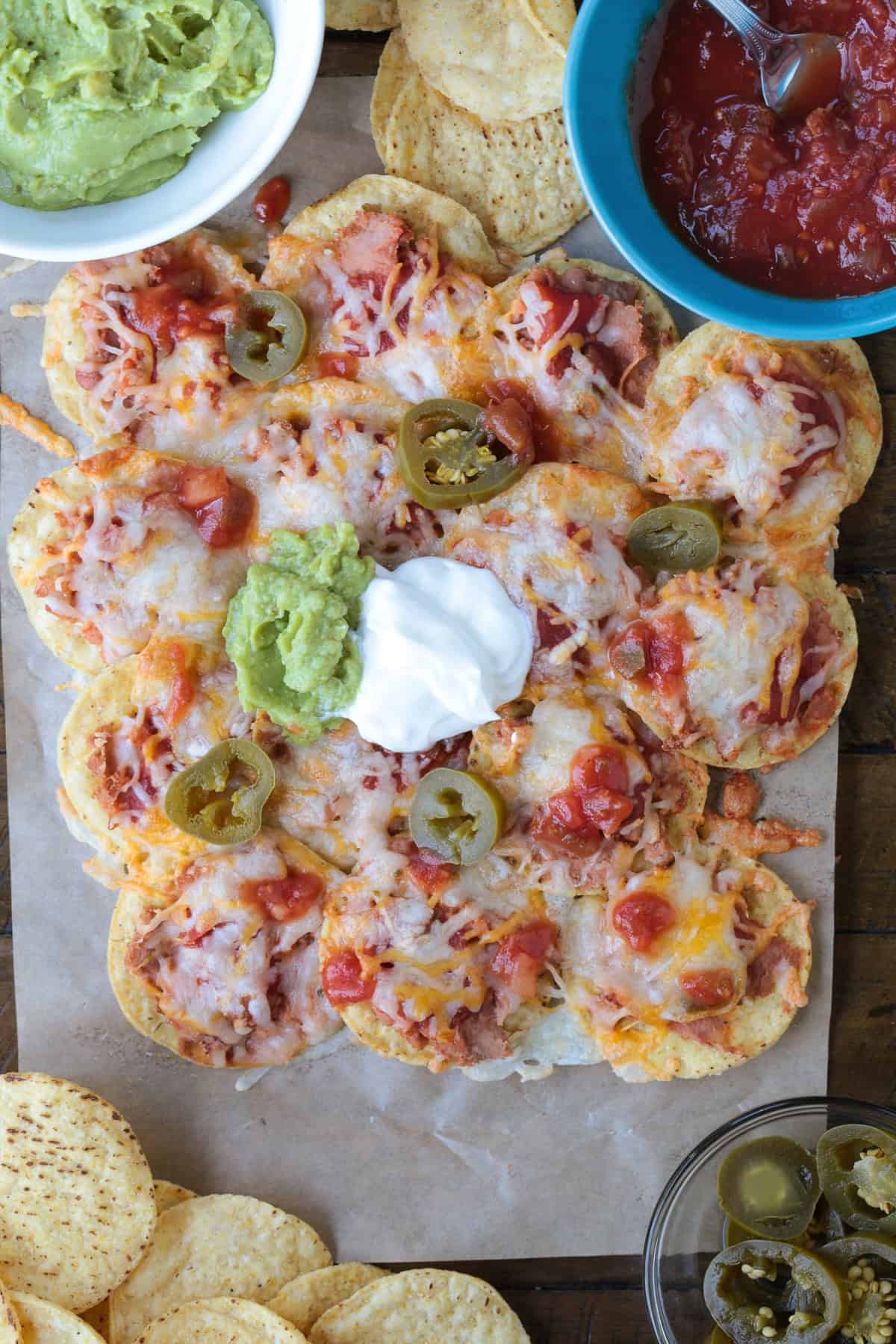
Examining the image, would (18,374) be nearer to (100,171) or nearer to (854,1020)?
(100,171)

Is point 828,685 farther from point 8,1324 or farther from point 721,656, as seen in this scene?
point 8,1324

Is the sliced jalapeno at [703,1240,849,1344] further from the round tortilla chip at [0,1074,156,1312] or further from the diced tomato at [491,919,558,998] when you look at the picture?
the round tortilla chip at [0,1074,156,1312]

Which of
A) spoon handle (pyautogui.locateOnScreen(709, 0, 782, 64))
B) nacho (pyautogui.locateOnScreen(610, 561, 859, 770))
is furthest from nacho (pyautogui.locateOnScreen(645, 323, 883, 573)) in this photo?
spoon handle (pyautogui.locateOnScreen(709, 0, 782, 64))

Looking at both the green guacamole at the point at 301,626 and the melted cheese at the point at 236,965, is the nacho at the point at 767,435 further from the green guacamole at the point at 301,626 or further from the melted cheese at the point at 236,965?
the melted cheese at the point at 236,965

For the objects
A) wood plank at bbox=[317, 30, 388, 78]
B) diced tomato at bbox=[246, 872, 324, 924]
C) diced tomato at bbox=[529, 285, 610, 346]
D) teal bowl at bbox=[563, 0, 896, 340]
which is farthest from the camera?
wood plank at bbox=[317, 30, 388, 78]

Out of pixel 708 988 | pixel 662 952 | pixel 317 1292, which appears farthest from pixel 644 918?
pixel 317 1292

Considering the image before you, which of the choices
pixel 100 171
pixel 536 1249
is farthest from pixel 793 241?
pixel 536 1249
